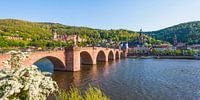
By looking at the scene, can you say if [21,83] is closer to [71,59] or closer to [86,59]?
[71,59]

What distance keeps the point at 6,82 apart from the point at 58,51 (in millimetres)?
50535

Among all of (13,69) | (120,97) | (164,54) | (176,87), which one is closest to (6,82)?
(13,69)

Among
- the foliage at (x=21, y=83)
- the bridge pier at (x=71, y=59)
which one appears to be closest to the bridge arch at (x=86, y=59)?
the bridge pier at (x=71, y=59)

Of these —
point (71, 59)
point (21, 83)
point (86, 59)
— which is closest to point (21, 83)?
point (21, 83)

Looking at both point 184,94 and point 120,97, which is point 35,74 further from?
point 184,94

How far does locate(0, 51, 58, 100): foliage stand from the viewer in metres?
9.34

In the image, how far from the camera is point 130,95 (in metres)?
36.8

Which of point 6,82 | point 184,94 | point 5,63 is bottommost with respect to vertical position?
point 184,94

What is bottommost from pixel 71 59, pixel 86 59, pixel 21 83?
pixel 86 59

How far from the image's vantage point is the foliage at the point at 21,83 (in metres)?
9.34

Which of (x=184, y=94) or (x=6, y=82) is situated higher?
(x=6, y=82)

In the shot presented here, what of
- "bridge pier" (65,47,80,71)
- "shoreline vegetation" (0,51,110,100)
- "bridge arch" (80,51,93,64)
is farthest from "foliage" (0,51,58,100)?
"bridge arch" (80,51,93,64)

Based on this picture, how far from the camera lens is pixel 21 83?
970 centimetres

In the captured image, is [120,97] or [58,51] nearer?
[120,97]
